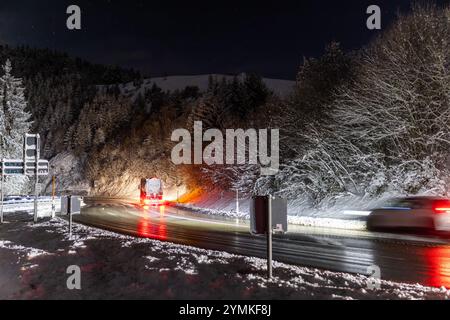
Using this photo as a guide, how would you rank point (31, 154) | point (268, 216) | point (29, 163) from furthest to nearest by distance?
point (31, 154) → point (29, 163) → point (268, 216)

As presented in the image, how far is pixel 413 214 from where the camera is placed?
57.2 ft

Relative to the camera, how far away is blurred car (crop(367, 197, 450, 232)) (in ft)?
54.0

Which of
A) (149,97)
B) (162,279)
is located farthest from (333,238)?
(149,97)

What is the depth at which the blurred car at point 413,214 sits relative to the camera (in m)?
16.5

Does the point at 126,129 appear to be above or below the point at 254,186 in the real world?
above

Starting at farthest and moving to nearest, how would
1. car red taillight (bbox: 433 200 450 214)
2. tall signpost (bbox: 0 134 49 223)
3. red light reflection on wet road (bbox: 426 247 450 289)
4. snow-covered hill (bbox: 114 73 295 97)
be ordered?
snow-covered hill (bbox: 114 73 295 97)
tall signpost (bbox: 0 134 49 223)
car red taillight (bbox: 433 200 450 214)
red light reflection on wet road (bbox: 426 247 450 289)

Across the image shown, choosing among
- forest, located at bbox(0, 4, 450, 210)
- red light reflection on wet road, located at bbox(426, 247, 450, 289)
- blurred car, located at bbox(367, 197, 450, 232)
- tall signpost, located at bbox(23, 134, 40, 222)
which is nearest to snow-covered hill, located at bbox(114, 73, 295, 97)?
forest, located at bbox(0, 4, 450, 210)

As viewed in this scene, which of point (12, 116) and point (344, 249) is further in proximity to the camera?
point (12, 116)

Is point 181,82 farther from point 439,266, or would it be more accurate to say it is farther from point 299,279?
point 299,279

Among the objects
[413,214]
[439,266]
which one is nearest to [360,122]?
[413,214]

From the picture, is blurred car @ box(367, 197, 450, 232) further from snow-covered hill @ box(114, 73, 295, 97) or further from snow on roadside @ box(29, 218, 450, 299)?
snow-covered hill @ box(114, 73, 295, 97)

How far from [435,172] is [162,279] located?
1979 cm
